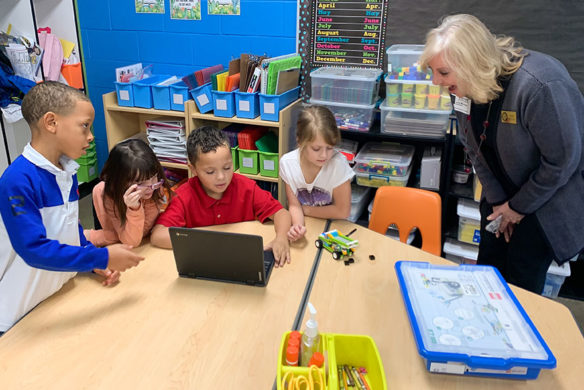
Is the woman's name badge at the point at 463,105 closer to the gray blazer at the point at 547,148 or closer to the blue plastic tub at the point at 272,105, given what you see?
the gray blazer at the point at 547,148

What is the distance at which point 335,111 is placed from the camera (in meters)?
2.69

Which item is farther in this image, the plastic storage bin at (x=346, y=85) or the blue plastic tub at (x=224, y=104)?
the blue plastic tub at (x=224, y=104)

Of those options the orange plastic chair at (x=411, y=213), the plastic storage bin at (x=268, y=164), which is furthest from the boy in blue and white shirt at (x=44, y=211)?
the plastic storage bin at (x=268, y=164)

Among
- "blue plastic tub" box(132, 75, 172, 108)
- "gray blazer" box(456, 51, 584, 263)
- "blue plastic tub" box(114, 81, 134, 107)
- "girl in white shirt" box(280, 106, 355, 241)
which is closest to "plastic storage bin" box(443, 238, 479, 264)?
"gray blazer" box(456, 51, 584, 263)

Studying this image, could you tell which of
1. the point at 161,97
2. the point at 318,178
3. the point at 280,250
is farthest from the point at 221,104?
the point at 280,250

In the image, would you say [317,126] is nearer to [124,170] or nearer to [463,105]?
[463,105]

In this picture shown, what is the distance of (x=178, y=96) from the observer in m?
2.82

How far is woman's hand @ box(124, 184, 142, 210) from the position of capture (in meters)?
1.45

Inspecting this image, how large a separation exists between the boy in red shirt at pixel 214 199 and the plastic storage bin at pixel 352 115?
102 cm

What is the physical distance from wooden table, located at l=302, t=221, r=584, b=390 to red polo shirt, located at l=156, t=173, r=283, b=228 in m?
0.39

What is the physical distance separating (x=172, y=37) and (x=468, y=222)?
238 centimetres

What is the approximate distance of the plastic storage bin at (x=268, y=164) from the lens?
2.79 metres

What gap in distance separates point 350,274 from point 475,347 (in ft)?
1.56

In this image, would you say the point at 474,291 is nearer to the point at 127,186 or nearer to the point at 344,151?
the point at 127,186
